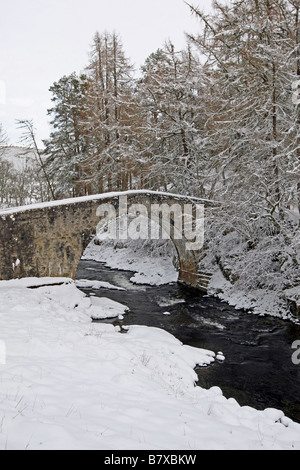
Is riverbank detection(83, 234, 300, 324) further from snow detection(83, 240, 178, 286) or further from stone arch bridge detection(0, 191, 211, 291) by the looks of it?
stone arch bridge detection(0, 191, 211, 291)

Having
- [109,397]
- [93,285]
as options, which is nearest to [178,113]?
[93,285]

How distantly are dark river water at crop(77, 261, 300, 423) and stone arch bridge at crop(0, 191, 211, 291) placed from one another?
2.60 m

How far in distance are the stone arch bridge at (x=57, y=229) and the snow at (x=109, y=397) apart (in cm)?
309

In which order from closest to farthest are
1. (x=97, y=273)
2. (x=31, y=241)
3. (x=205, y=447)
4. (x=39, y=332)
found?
(x=205, y=447), (x=39, y=332), (x=31, y=241), (x=97, y=273)

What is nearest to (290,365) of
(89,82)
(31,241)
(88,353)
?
(88,353)

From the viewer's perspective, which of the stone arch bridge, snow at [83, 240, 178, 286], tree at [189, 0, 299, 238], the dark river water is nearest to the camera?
the dark river water

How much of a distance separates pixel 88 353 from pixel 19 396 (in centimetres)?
215

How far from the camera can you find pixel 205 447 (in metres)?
3.25

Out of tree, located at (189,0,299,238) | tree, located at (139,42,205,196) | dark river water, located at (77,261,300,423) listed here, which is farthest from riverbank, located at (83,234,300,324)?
tree, located at (139,42,205,196)

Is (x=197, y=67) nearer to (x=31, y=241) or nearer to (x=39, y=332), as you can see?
(x=31, y=241)

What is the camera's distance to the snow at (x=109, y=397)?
9.98 feet

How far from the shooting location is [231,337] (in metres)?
8.95

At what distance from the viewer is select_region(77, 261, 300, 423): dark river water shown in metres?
6.12

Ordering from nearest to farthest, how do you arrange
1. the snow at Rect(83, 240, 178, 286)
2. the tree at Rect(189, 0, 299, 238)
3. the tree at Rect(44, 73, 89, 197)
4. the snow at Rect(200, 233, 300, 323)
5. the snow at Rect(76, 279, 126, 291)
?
the tree at Rect(189, 0, 299, 238) < the snow at Rect(200, 233, 300, 323) < the snow at Rect(76, 279, 126, 291) < the snow at Rect(83, 240, 178, 286) < the tree at Rect(44, 73, 89, 197)
